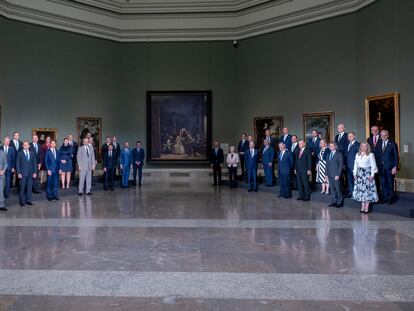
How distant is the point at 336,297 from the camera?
170 inches

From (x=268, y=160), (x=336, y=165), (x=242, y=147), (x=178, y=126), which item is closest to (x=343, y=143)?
(x=336, y=165)

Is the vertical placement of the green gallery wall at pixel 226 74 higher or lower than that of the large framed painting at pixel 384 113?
higher

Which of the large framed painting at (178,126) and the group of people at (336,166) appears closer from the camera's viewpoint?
the group of people at (336,166)

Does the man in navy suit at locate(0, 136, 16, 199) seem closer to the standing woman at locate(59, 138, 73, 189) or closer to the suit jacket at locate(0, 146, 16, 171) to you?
the suit jacket at locate(0, 146, 16, 171)

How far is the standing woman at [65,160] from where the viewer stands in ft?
47.2

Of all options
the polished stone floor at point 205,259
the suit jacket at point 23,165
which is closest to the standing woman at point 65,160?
the suit jacket at point 23,165

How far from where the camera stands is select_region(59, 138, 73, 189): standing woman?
1438 cm

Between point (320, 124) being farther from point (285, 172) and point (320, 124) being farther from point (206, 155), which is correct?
point (206, 155)

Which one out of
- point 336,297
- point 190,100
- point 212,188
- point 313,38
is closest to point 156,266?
point 336,297

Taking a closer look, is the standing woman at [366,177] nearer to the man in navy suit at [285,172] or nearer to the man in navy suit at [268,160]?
the man in navy suit at [285,172]

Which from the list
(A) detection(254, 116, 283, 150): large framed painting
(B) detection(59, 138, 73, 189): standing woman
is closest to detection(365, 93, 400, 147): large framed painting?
(A) detection(254, 116, 283, 150): large framed painting

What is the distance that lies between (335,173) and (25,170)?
8.96 meters

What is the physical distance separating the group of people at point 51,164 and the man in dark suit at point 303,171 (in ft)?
24.9

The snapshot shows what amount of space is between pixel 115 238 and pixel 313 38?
12881mm
